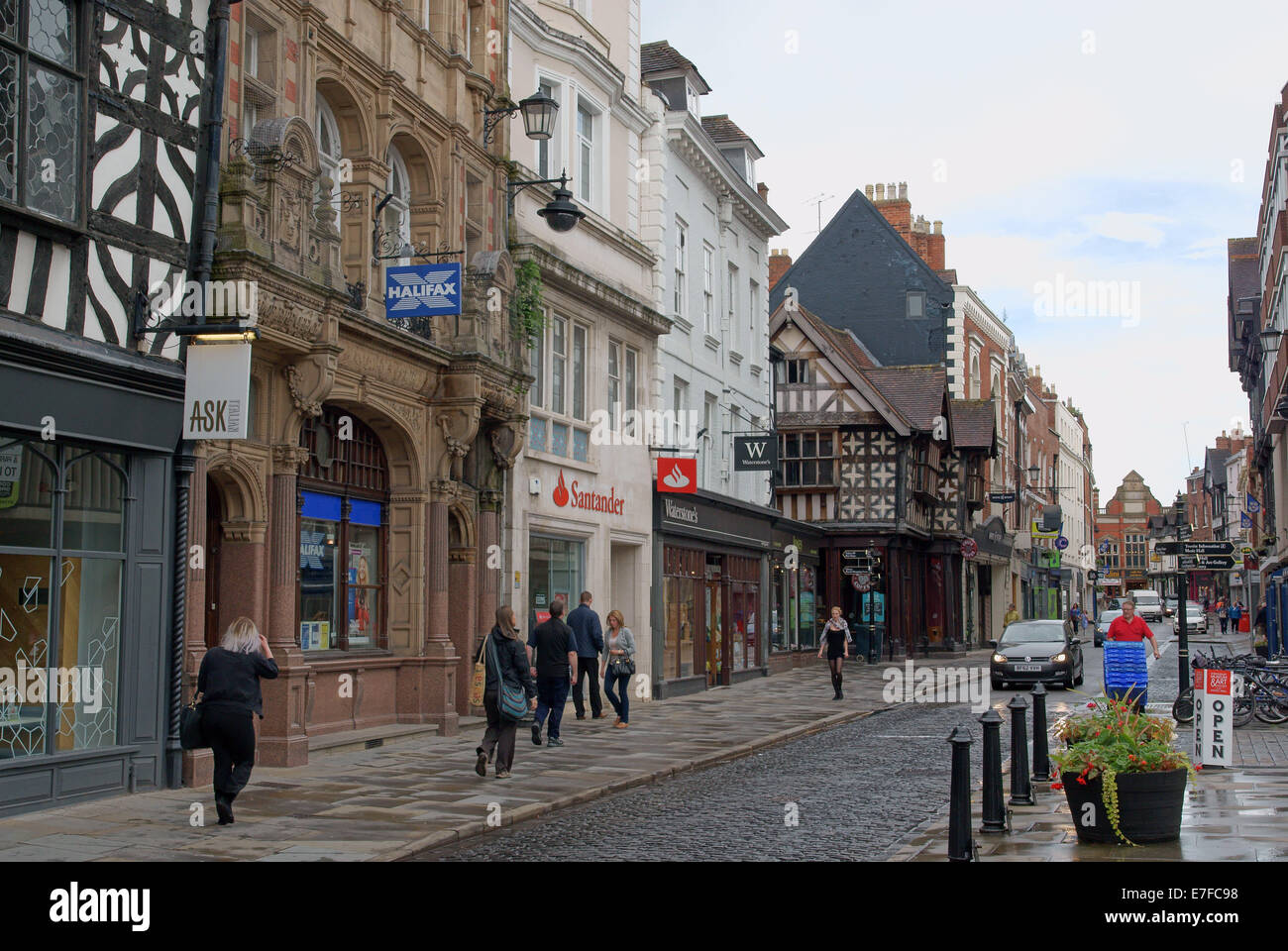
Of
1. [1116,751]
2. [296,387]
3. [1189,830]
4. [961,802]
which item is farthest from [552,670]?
[961,802]

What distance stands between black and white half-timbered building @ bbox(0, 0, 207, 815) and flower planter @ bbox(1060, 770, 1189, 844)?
26.4ft

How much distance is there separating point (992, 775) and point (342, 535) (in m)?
9.41

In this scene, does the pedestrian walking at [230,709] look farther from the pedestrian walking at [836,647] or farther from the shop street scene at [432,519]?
the pedestrian walking at [836,647]

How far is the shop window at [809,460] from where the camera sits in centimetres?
4141

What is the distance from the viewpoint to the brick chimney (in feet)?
172

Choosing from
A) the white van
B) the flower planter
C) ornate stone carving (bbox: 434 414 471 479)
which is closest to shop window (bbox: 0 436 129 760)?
ornate stone carving (bbox: 434 414 471 479)

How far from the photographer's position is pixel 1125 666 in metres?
19.1

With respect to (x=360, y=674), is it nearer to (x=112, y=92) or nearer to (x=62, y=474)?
(x=62, y=474)

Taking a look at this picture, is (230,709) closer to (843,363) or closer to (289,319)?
(289,319)

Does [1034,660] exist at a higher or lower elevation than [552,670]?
lower

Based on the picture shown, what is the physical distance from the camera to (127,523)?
1210 centimetres

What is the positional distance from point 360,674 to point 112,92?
7.42 meters

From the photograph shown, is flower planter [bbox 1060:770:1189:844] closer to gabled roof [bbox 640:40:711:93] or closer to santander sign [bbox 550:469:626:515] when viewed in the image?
santander sign [bbox 550:469:626:515]
